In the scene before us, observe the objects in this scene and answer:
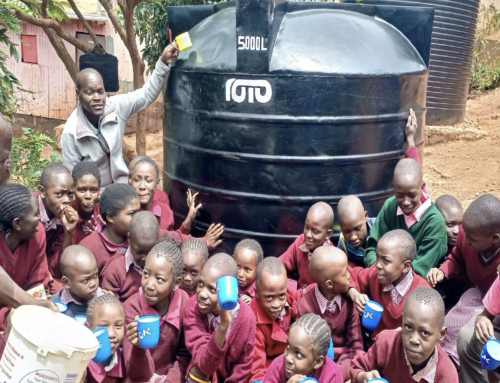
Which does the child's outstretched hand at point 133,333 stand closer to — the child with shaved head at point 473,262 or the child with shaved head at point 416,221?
the child with shaved head at point 416,221

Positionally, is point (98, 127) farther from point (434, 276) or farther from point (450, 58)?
point (450, 58)

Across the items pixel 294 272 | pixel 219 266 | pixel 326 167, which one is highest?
pixel 326 167

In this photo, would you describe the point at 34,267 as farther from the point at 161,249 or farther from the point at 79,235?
the point at 161,249

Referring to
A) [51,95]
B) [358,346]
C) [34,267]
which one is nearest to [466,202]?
[358,346]

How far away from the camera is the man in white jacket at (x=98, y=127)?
450cm

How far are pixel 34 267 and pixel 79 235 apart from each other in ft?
1.86

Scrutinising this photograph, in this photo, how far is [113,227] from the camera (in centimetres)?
381

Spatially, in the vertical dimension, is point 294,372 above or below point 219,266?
below

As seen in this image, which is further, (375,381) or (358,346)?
(358,346)

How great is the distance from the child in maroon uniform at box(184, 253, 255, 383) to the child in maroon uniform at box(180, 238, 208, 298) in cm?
35

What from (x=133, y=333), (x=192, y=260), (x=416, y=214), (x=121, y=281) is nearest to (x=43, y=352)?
(x=133, y=333)

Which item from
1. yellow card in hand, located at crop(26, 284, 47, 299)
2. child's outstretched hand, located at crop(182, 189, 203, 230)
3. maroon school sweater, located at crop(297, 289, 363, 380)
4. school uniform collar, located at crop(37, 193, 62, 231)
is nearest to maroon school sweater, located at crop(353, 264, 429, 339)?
maroon school sweater, located at crop(297, 289, 363, 380)

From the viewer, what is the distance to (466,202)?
7344 millimetres

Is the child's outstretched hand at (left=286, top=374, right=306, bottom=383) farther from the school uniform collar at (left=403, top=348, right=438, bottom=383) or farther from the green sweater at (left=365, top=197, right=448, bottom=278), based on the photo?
the green sweater at (left=365, top=197, right=448, bottom=278)
